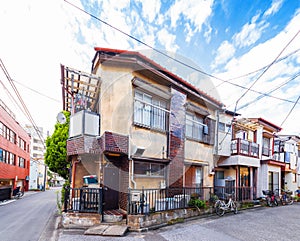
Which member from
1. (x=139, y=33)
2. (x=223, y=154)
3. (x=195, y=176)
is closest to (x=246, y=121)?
(x=223, y=154)

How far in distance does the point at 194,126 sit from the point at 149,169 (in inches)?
160

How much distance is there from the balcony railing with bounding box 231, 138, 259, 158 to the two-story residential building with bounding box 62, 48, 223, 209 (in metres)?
4.28

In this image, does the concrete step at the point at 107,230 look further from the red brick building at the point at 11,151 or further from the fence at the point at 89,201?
the red brick building at the point at 11,151

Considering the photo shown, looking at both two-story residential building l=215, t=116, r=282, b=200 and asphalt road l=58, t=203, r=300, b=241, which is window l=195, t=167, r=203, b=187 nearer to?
two-story residential building l=215, t=116, r=282, b=200

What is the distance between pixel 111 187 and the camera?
7.83 m

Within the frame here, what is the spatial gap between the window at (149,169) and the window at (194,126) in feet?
8.69

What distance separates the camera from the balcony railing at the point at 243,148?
13.1 metres

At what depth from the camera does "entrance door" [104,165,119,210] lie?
7633 millimetres

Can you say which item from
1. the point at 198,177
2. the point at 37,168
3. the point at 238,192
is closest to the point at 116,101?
the point at 198,177

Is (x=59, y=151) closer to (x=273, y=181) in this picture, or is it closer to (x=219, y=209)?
(x=219, y=209)

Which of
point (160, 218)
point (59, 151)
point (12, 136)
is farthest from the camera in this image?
point (12, 136)

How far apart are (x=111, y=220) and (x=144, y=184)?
1858 mm

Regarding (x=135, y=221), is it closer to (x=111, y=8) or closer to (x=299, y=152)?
(x=111, y=8)

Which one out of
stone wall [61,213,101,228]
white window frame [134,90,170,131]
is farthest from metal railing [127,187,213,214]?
white window frame [134,90,170,131]
